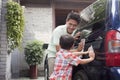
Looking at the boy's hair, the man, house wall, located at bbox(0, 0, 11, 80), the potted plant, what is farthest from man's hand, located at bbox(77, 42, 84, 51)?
the potted plant

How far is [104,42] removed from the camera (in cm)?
395

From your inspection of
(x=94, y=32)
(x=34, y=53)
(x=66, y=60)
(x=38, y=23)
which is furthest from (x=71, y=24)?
(x=38, y=23)

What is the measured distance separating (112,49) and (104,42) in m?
0.15

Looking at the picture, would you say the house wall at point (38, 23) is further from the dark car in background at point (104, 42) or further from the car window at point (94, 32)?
the dark car in background at point (104, 42)

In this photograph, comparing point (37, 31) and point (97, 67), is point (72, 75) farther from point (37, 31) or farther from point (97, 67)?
point (37, 31)

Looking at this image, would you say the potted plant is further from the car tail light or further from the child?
the car tail light

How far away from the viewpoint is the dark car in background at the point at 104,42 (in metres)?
3.86

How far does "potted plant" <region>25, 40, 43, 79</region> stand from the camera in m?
10.4

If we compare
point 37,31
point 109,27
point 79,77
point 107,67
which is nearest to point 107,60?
point 107,67

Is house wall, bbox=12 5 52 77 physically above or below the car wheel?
above

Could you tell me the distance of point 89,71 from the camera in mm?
4293

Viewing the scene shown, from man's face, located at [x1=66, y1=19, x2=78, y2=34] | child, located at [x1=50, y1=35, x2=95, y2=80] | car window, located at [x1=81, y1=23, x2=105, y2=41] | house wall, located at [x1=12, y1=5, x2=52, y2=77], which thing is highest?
house wall, located at [x1=12, y1=5, x2=52, y2=77]

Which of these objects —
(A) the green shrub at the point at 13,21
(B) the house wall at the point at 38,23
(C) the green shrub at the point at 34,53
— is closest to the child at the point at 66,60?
(A) the green shrub at the point at 13,21

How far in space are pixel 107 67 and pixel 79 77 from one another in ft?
2.30
